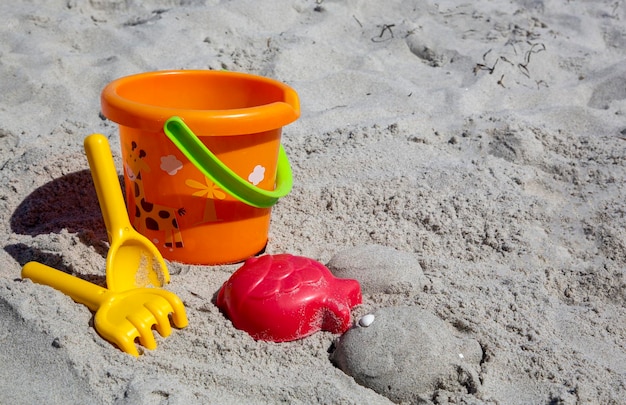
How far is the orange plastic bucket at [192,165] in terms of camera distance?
1.36m

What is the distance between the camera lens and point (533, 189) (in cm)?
185

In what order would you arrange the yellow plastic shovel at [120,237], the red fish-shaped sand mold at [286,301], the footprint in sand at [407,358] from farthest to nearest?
the yellow plastic shovel at [120,237] < the red fish-shaped sand mold at [286,301] < the footprint in sand at [407,358]

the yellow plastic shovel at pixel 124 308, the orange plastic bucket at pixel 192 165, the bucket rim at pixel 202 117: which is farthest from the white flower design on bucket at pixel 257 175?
the yellow plastic shovel at pixel 124 308

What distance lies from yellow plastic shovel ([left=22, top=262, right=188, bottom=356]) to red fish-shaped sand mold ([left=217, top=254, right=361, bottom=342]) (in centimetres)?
11

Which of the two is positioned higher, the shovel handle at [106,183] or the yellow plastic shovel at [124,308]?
the shovel handle at [106,183]

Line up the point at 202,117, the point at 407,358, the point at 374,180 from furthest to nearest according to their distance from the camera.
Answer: the point at 374,180, the point at 202,117, the point at 407,358

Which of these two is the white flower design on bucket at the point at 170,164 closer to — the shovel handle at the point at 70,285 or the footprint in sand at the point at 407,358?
the shovel handle at the point at 70,285

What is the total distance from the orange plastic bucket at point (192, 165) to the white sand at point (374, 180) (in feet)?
0.27

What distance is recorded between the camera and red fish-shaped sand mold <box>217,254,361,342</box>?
1270mm

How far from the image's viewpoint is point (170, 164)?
56.4 inches

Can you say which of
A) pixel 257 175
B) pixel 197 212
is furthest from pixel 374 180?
pixel 197 212

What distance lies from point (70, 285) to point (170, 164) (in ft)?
1.06

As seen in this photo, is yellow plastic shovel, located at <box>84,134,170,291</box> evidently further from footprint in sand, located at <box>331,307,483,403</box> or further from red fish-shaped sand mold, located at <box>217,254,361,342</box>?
footprint in sand, located at <box>331,307,483,403</box>

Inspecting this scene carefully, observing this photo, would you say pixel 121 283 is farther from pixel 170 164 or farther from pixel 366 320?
pixel 366 320
